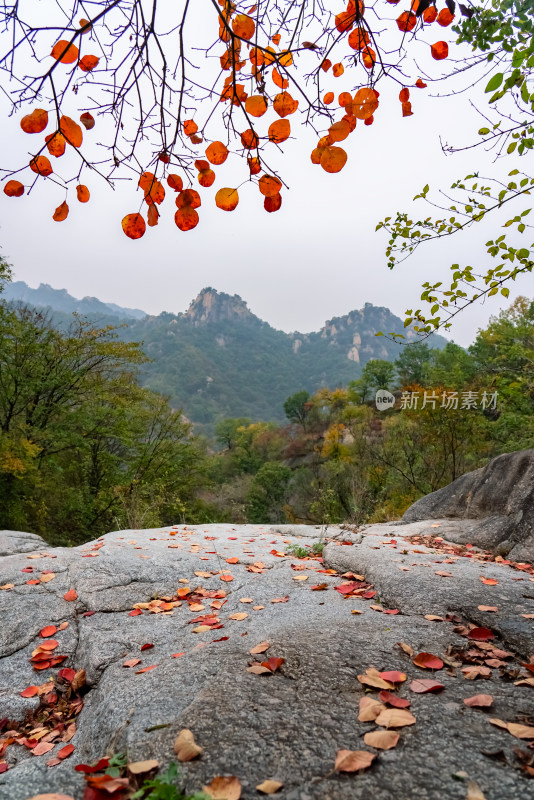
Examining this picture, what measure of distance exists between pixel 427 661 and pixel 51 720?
1.84m

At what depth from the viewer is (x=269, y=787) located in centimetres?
119

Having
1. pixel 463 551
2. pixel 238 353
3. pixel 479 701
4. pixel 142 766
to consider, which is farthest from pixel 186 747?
pixel 238 353

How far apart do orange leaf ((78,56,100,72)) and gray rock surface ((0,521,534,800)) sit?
8.10ft

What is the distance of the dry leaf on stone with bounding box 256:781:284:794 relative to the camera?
1.19 metres

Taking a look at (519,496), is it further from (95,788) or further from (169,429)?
(169,429)

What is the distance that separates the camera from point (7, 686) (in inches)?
96.0

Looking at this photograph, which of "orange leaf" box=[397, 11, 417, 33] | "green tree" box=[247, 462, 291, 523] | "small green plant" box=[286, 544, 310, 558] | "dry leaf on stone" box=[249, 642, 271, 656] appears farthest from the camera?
"green tree" box=[247, 462, 291, 523]

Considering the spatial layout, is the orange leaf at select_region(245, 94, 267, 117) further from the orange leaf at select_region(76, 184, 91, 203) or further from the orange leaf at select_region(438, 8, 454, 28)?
the orange leaf at select_region(438, 8, 454, 28)

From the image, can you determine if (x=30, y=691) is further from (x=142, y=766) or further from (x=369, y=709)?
(x=369, y=709)

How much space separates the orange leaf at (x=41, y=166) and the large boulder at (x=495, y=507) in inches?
219

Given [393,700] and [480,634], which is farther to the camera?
[480,634]

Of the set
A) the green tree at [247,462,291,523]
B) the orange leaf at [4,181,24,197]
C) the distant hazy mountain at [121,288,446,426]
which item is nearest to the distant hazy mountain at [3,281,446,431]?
the distant hazy mountain at [121,288,446,426]

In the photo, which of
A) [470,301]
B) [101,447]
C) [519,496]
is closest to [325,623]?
[470,301]

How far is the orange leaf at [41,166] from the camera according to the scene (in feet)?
4.96
